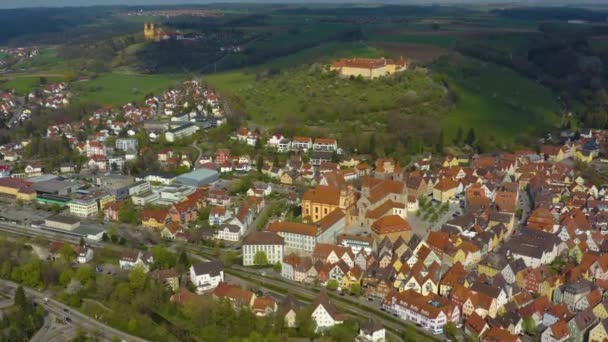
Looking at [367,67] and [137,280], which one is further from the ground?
[367,67]

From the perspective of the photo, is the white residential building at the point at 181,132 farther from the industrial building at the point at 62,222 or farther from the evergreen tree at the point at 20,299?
the evergreen tree at the point at 20,299

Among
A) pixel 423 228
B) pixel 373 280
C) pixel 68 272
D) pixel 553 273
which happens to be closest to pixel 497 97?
pixel 423 228

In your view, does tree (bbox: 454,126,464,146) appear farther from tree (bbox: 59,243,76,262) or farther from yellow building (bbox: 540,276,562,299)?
tree (bbox: 59,243,76,262)

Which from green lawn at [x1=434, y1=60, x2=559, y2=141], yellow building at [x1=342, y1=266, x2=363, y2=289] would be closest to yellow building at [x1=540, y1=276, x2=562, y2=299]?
yellow building at [x1=342, y1=266, x2=363, y2=289]

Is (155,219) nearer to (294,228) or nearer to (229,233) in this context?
(229,233)

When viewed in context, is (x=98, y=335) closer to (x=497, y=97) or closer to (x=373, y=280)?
(x=373, y=280)

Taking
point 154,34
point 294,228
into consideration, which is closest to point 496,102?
point 294,228
